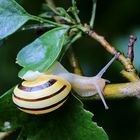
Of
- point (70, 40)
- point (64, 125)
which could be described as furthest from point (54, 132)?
point (70, 40)

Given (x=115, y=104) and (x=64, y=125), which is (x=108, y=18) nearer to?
(x=115, y=104)

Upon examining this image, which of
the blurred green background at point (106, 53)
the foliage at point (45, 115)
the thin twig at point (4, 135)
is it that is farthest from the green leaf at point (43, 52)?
the blurred green background at point (106, 53)

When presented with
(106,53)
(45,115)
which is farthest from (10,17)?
(106,53)

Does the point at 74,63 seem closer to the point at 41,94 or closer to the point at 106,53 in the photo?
the point at 41,94

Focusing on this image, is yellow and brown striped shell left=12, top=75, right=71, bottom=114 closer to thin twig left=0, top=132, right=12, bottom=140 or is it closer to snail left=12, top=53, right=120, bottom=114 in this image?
snail left=12, top=53, right=120, bottom=114

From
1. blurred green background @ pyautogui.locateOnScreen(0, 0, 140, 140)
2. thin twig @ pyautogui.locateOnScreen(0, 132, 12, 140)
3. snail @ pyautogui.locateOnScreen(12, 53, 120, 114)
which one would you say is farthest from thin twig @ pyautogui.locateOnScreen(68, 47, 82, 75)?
blurred green background @ pyautogui.locateOnScreen(0, 0, 140, 140)

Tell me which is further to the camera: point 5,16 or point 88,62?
point 88,62
